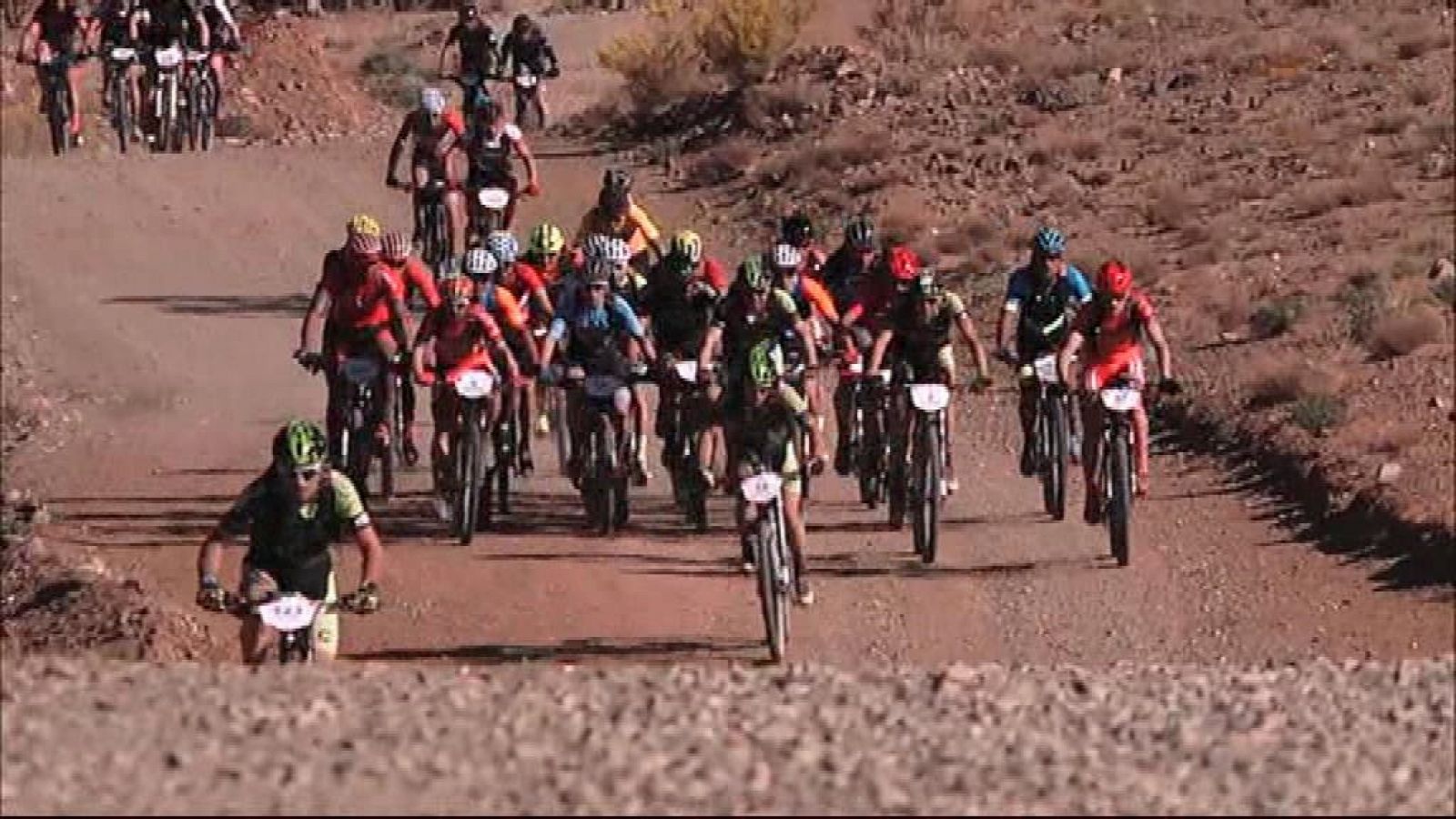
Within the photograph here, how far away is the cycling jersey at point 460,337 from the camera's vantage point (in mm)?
18359

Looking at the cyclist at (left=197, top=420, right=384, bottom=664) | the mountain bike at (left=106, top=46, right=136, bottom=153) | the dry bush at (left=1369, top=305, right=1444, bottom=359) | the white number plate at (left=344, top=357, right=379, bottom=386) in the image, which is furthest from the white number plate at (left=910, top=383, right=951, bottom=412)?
the mountain bike at (left=106, top=46, right=136, bottom=153)

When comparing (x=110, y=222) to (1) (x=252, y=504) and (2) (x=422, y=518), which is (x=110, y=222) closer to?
(2) (x=422, y=518)

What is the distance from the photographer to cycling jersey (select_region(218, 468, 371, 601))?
1359 cm

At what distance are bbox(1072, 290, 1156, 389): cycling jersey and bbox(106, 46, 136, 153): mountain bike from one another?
14445 millimetres

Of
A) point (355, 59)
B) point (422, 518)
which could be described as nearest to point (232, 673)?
point (422, 518)

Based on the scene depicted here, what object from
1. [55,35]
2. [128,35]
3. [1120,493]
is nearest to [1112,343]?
[1120,493]

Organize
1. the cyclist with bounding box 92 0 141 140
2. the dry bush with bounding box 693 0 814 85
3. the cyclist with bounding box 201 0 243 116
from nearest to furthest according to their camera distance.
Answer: the cyclist with bounding box 92 0 141 140, the cyclist with bounding box 201 0 243 116, the dry bush with bounding box 693 0 814 85

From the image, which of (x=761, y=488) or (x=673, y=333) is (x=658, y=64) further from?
(x=761, y=488)

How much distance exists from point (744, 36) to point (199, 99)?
38.7 ft

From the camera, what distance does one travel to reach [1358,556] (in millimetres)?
19188

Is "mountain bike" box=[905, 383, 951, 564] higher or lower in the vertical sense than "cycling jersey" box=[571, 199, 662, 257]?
lower

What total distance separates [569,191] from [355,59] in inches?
787

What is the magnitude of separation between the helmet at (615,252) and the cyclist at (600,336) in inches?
2.9

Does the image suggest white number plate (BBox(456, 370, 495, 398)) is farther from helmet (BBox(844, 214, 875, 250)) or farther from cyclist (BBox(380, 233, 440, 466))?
helmet (BBox(844, 214, 875, 250))
